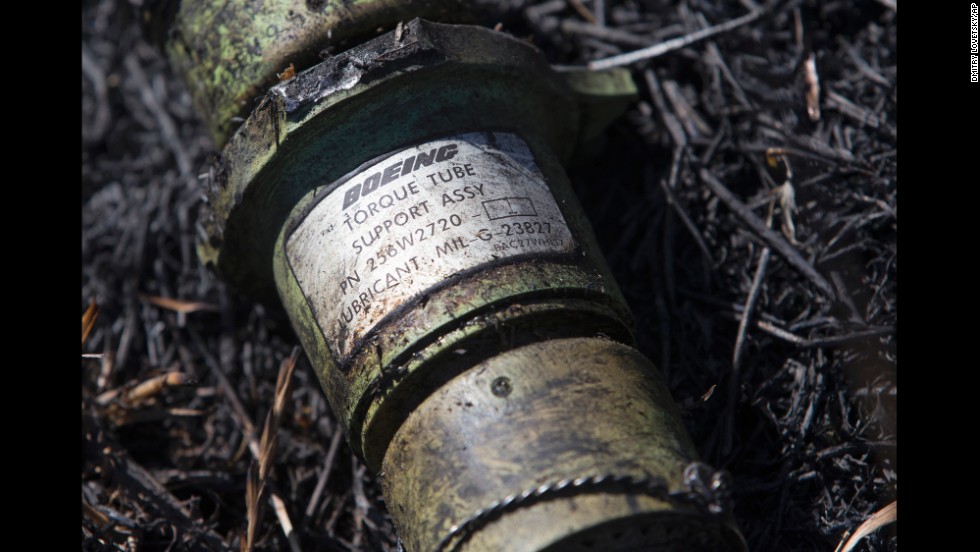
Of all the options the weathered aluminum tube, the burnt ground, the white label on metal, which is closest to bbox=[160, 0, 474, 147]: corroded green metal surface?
the weathered aluminum tube

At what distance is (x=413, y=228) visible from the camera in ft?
4.58

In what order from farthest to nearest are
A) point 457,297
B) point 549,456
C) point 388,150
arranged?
1. point 388,150
2. point 457,297
3. point 549,456

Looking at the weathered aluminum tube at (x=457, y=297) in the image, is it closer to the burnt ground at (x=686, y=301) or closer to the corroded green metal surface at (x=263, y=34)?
the corroded green metal surface at (x=263, y=34)

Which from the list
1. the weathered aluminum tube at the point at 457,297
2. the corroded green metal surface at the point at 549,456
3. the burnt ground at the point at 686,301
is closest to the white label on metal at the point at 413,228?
the weathered aluminum tube at the point at 457,297

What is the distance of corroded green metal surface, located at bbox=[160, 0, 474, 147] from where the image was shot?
59.7 inches

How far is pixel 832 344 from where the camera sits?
5.43ft

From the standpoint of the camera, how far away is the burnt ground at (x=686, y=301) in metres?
1.63

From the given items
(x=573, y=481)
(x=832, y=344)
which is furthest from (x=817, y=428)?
(x=573, y=481)

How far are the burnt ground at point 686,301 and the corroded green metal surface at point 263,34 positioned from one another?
1.31 feet

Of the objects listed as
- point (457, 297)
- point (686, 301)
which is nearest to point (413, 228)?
point (457, 297)

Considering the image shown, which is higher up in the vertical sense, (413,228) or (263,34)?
(263,34)

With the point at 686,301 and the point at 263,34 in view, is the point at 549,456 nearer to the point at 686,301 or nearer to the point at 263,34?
the point at 686,301

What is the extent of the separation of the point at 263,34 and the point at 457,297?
592 millimetres

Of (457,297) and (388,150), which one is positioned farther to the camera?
(388,150)
